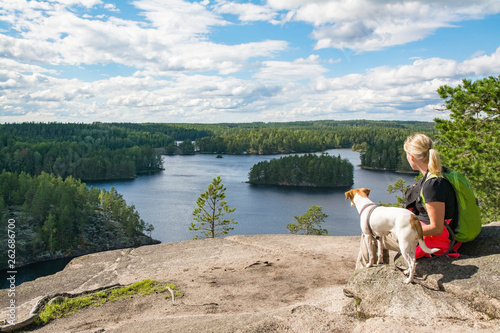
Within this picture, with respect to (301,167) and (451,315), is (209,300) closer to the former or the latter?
(451,315)

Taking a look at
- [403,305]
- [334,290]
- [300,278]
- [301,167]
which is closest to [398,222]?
[403,305]

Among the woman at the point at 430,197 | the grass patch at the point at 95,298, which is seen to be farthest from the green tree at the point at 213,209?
the woman at the point at 430,197

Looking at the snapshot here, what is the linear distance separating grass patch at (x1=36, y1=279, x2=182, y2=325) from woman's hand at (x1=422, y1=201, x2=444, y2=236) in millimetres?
4041

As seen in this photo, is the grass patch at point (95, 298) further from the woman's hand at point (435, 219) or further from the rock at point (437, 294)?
the woman's hand at point (435, 219)

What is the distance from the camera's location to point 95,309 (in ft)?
20.4

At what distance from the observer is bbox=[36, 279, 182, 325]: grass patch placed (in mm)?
6083

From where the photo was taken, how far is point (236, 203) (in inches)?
2189

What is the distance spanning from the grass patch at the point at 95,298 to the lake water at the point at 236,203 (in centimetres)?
3190

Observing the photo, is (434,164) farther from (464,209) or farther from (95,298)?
(95,298)

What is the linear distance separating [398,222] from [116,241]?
156ft

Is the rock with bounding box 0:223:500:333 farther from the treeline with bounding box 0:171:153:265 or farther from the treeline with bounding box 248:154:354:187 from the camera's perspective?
the treeline with bounding box 248:154:354:187

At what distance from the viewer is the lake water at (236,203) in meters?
40.6

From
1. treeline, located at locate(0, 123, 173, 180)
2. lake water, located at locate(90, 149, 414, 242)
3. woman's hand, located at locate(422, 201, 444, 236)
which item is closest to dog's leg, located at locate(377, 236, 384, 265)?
woman's hand, located at locate(422, 201, 444, 236)

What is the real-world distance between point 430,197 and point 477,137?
1093 centimetres
